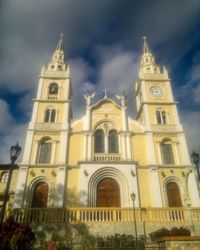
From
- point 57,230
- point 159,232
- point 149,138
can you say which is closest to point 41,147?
point 57,230

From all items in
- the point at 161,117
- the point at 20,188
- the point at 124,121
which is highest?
the point at 161,117

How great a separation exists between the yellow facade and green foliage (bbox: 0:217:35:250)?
11252 mm

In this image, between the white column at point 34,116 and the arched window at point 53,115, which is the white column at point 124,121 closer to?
the arched window at point 53,115

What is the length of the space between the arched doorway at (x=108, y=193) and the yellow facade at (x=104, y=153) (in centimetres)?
10

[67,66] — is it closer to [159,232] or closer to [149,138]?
[149,138]

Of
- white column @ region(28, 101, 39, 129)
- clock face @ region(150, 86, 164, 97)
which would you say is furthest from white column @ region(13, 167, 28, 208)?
clock face @ region(150, 86, 164, 97)

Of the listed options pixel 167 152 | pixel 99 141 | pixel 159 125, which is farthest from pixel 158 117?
pixel 99 141

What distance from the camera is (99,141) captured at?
2533 centimetres

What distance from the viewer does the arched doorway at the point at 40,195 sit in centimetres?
2090

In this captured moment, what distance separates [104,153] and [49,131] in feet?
23.2

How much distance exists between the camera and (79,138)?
25.0 m

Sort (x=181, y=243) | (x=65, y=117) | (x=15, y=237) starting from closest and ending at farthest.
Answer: (x=181, y=243) → (x=15, y=237) → (x=65, y=117)

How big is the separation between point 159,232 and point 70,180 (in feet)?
32.9

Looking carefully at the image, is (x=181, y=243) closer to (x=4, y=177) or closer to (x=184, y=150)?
(x=184, y=150)
